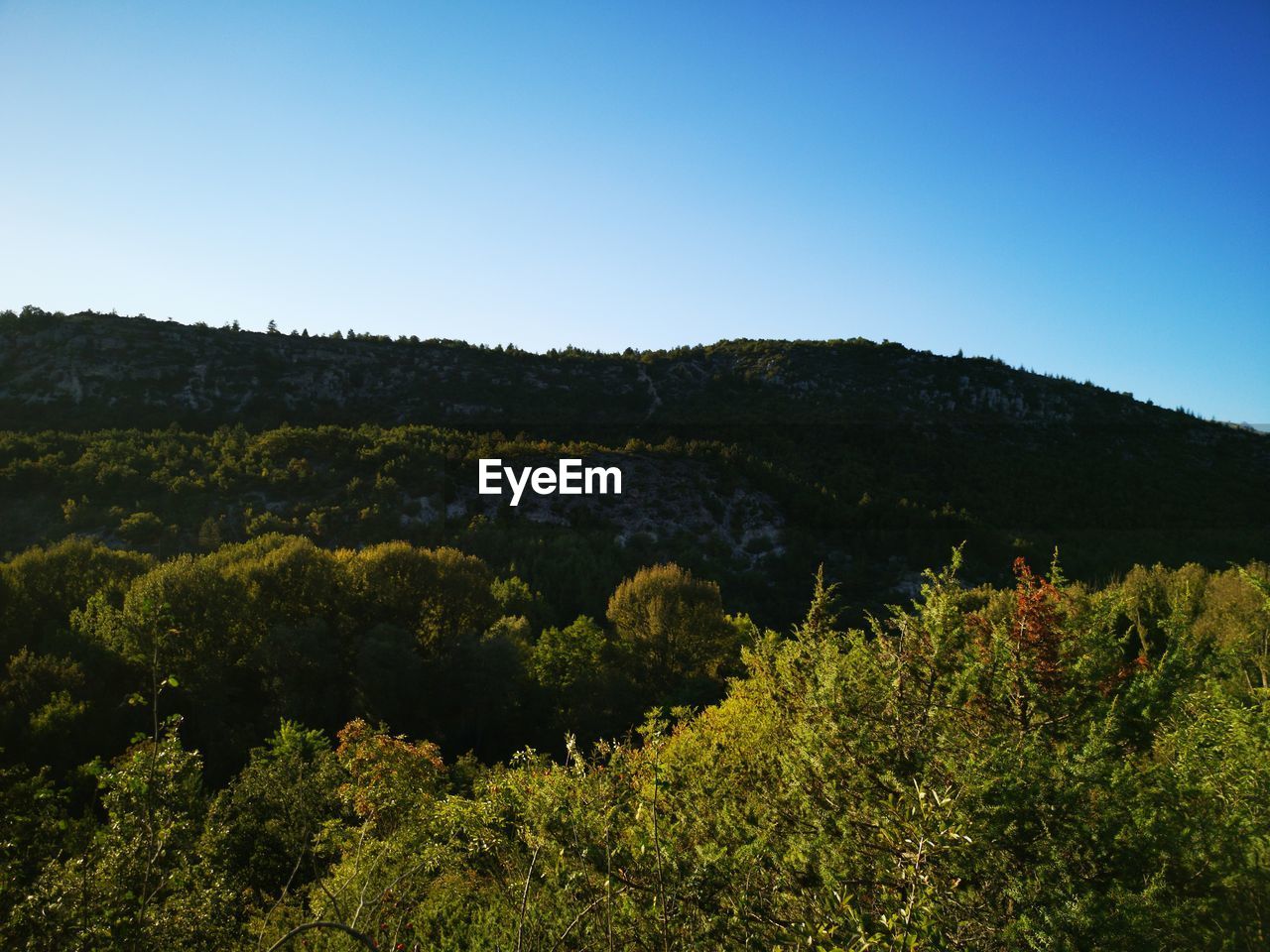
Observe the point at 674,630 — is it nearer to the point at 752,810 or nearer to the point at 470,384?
the point at 752,810

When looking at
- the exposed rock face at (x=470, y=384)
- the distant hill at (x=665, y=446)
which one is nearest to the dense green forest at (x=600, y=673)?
the distant hill at (x=665, y=446)

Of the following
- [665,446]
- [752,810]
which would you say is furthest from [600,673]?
[665,446]

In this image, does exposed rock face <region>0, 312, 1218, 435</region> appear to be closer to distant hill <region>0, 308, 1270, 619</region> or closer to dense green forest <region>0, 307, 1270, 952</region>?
distant hill <region>0, 308, 1270, 619</region>

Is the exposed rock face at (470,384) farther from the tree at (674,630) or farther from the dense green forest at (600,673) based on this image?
the tree at (674,630)

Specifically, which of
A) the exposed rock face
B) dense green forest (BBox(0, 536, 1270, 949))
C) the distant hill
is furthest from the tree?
the exposed rock face

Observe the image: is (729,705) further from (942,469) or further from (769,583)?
(942,469)
